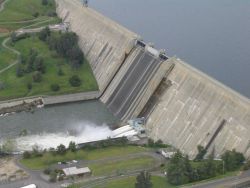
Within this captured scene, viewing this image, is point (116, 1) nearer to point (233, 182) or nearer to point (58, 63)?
point (58, 63)

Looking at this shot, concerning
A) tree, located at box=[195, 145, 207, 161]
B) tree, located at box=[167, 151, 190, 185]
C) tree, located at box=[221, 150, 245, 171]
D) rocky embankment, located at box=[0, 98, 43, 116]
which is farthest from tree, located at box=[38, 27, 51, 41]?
tree, located at box=[167, 151, 190, 185]

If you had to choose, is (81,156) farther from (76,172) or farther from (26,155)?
(26,155)

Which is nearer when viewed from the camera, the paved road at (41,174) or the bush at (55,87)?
the paved road at (41,174)

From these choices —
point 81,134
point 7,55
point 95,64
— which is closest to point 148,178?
point 81,134

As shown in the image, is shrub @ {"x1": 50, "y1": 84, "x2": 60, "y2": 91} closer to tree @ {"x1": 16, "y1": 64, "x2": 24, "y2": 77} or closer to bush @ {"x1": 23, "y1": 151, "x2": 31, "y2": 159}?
tree @ {"x1": 16, "y1": 64, "x2": 24, "y2": 77}

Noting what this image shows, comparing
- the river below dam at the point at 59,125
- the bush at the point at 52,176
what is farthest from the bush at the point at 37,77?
the bush at the point at 52,176

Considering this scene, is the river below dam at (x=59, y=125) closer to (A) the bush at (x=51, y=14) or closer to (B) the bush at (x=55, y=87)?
(B) the bush at (x=55, y=87)
